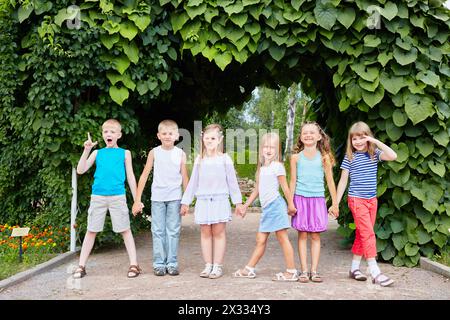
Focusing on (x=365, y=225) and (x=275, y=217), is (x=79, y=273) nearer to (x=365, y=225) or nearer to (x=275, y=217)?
(x=275, y=217)

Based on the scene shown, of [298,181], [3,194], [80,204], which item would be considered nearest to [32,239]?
[80,204]

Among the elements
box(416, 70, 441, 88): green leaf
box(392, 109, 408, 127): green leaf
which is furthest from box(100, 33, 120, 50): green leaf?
box(416, 70, 441, 88): green leaf

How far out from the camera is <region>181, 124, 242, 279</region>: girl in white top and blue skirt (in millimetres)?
4570

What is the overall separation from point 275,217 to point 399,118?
185 cm

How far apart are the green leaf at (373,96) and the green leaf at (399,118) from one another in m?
0.25

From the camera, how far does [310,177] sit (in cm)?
448

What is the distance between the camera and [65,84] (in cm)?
525

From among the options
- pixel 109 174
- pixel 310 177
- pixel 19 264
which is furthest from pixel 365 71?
pixel 19 264

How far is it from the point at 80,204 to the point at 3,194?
1.64 meters

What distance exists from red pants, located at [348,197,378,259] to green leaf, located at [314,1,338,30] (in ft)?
6.18

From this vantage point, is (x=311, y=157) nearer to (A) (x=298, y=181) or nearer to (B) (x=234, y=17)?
(A) (x=298, y=181)

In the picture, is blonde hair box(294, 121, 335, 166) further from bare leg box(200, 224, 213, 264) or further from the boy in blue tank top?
the boy in blue tank top

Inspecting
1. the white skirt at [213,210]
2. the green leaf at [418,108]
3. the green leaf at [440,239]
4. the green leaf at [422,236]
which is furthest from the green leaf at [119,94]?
the green leaf at [440,239]

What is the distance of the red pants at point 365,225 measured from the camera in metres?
4.46
